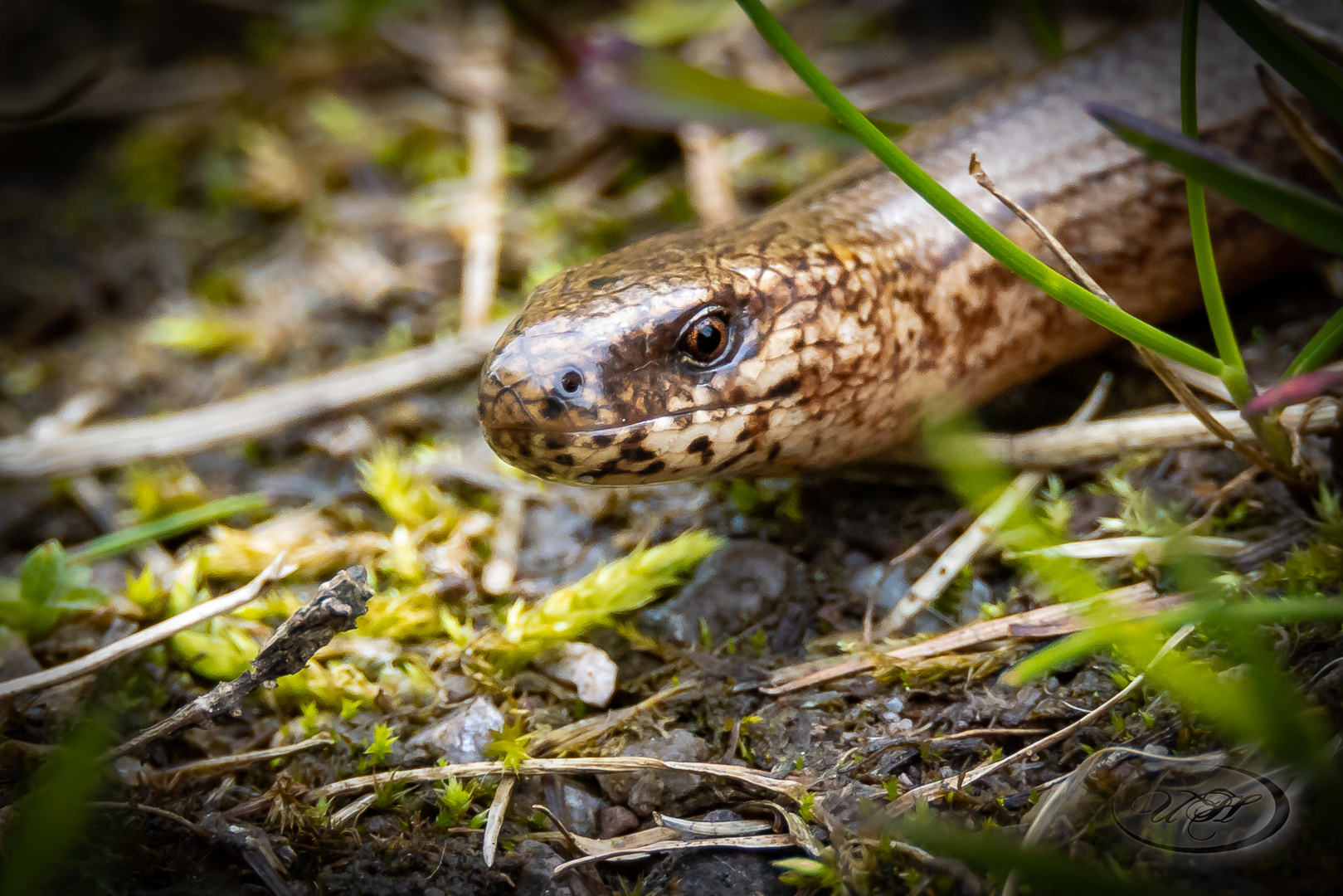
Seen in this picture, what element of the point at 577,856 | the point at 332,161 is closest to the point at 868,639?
the point at 577,856

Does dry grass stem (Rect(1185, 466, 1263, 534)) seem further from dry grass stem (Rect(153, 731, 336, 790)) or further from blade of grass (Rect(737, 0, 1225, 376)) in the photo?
dry grass stem (Rect(153, 731, 336, 790))

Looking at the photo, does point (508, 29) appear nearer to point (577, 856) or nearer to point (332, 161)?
point (332, 161)

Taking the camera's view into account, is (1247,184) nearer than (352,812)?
Yes

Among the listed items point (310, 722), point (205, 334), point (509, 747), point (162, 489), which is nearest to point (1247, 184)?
point (509, 747)

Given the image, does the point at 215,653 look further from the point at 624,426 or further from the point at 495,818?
the point at 624,426

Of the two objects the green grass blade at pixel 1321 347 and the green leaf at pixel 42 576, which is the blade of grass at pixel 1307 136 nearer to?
the green grass blade at pixel 1321 347

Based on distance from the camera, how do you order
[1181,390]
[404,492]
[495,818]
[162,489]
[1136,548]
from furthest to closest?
[162,489], [404,492], [1136,548], [1181,390], [495,818]

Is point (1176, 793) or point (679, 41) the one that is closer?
point (1176, 793)
